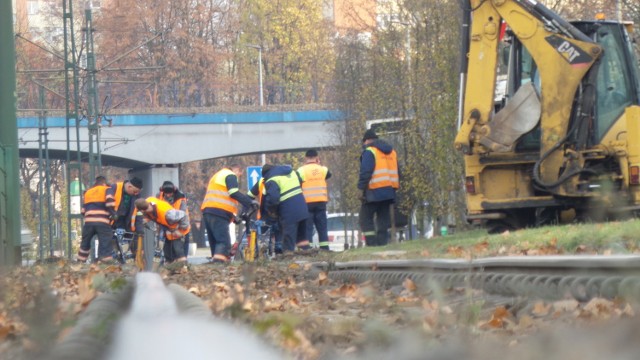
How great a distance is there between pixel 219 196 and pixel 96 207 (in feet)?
16.1

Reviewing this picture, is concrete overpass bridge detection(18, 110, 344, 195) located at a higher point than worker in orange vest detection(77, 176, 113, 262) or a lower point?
higher

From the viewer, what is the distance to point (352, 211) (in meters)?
44.2

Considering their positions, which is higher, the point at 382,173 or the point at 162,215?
the point at 382,173

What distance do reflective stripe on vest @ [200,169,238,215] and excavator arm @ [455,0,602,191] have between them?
402 centimetres

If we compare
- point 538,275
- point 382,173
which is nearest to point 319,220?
point 382,173

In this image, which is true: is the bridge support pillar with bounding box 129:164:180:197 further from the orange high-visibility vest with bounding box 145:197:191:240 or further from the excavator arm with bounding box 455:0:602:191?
Answer: the excavator arm with bounding box 455:0:602:191

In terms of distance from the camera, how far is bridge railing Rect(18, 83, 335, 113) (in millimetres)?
77000

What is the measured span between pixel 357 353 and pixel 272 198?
1698 centimetres

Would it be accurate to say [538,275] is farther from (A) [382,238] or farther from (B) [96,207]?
(B) [96,207]

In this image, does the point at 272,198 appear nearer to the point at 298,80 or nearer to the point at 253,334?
the point at 253,334

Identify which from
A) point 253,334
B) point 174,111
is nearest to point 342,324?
point 253,334

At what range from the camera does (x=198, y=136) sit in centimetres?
6906

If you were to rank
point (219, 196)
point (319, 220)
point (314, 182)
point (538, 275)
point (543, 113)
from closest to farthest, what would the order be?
point (538, 275)
point (543, 113)
point (219, 196)
point (314, 182)
point (319, 220)

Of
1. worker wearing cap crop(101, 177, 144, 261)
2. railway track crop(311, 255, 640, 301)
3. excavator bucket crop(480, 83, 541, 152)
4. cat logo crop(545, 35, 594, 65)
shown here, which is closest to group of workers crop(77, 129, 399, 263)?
worker wearing cap crop(101, 177, 144, 261)
